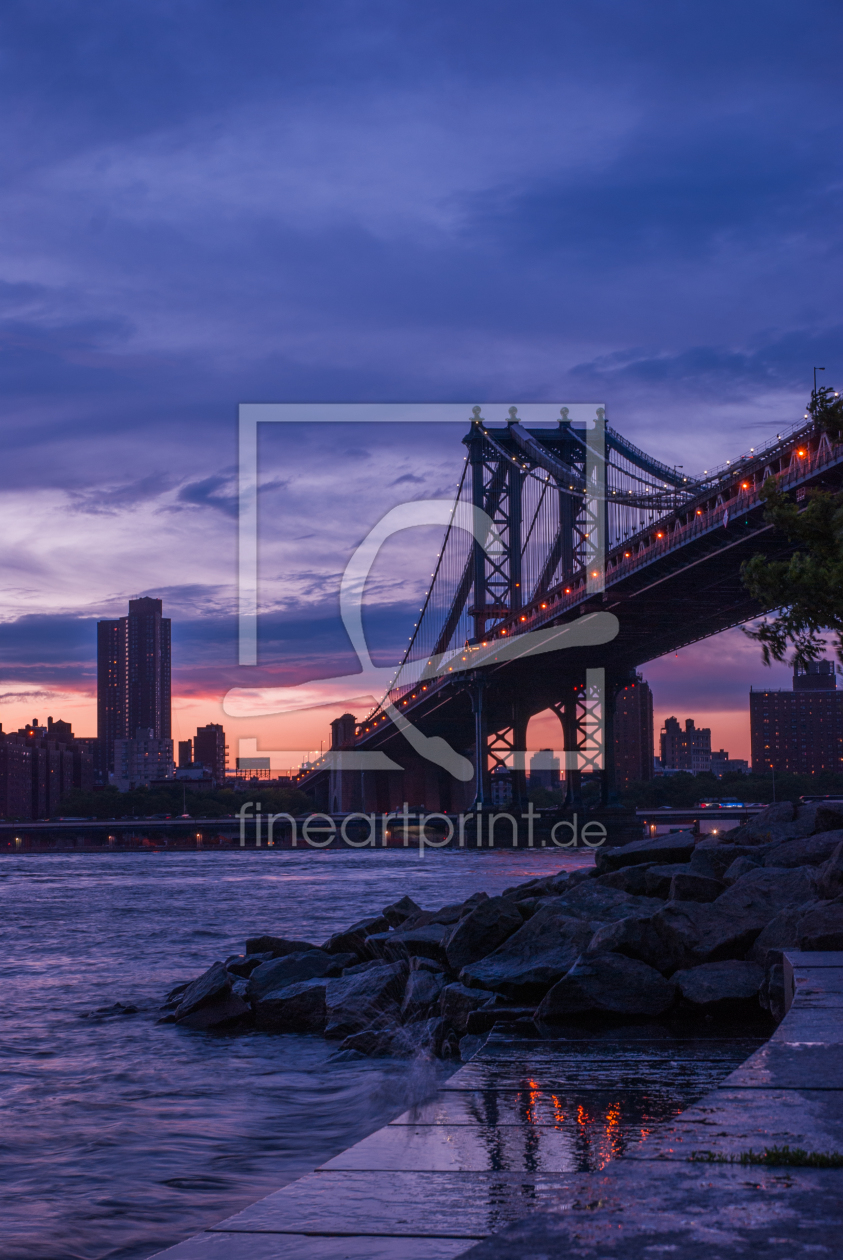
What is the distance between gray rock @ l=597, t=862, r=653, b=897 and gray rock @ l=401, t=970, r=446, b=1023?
2.81 metres

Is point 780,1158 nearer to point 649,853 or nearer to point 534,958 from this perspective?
point 534,958

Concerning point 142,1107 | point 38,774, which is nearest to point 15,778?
point 38,774

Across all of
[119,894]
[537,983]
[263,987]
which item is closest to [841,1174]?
[537,983]

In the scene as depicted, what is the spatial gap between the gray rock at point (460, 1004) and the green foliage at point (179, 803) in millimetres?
105653

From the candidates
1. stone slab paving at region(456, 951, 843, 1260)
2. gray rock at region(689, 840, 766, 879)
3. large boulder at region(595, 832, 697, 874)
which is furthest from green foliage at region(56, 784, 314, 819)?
stone slab paving at region(456, 951, 843, 1260)

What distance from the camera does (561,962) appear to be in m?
9.63

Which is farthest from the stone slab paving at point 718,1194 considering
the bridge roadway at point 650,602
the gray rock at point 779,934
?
the bridge roadway at point 650,602

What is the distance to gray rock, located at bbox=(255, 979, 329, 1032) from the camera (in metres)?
11.4

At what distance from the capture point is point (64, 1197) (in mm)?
6699

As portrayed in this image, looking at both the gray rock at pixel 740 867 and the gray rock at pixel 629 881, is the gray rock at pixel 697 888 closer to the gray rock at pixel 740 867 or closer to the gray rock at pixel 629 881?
the gray rock at pixel 629 881

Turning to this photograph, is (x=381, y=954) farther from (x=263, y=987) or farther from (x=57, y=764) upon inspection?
(x=57, y=764)

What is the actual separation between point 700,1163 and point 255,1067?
708 cm

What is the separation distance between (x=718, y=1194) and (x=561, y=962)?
6.61m

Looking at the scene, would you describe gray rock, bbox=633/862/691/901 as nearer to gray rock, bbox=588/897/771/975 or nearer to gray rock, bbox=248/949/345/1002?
gray rock, bbox=588/897/771/975
